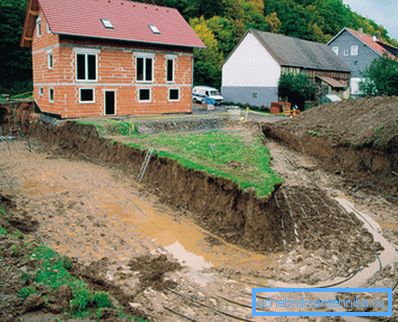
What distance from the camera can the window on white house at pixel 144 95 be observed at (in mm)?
26302

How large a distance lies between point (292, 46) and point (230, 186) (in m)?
32.3

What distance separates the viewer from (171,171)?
14.6 metres

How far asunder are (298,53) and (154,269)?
115ft

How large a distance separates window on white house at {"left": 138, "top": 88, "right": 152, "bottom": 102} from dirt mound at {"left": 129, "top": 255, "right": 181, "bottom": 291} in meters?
18.0

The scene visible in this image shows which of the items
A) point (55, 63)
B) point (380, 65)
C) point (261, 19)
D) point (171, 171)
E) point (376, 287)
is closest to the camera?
point (376, 287)

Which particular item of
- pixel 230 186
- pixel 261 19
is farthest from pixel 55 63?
pixel 261 19

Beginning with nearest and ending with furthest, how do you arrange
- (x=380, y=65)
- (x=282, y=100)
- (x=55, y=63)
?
1. (x=55, y=63)
2. (x=380, y=65)
3. (x=282, y=100)

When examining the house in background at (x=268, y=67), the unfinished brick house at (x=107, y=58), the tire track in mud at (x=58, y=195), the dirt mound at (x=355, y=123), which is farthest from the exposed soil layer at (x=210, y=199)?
the house in background at (x=268, y=67)

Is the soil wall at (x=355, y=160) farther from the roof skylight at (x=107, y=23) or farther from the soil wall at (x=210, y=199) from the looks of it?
the roof skylight at (x=107, y=23)

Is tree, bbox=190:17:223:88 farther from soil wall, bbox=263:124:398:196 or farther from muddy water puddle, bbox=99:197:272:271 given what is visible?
muddy water puddle, bbox=99:197:272:271

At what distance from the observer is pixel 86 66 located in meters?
23.7

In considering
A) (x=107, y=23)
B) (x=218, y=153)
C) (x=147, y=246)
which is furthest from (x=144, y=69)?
(x=147, y=246)

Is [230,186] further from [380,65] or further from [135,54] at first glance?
[380,65]

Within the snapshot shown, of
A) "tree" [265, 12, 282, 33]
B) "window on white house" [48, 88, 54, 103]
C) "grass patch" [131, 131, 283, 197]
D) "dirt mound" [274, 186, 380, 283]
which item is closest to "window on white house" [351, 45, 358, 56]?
"tree" [265, 12, 282, 33]
